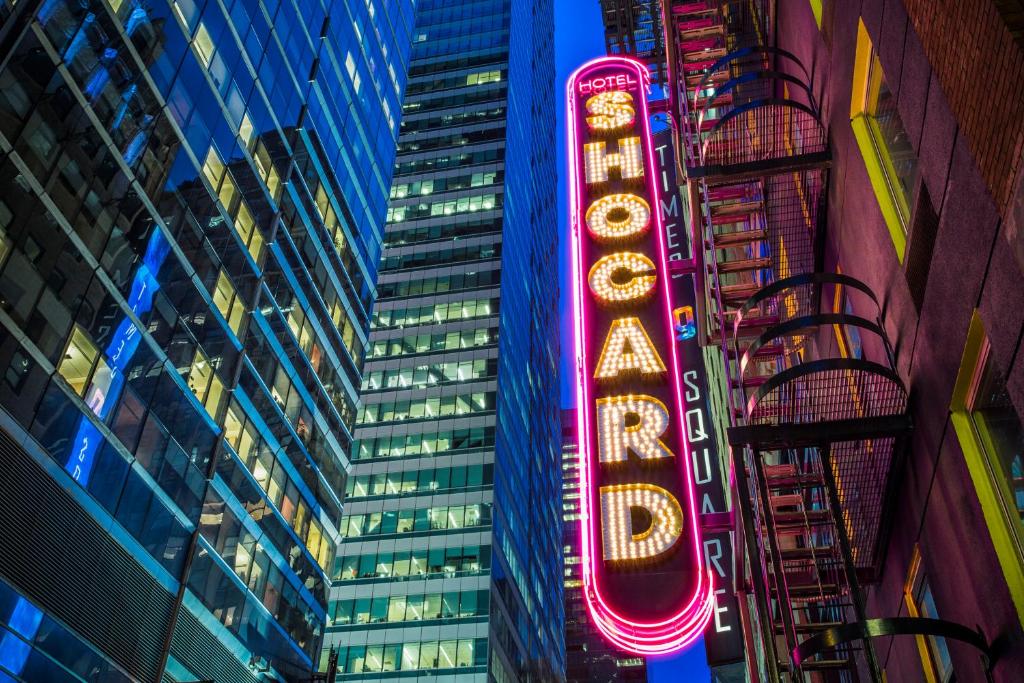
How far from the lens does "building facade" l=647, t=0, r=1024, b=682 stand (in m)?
7.57

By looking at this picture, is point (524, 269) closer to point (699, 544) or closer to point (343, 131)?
point (343, 131)

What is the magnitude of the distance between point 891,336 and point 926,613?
3574 mm

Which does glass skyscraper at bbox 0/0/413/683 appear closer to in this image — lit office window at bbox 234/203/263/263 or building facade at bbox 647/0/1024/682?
lit office window at bbox 234/203/263/263

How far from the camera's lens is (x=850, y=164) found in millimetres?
13062

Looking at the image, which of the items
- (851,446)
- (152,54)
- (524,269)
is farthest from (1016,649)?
(524,269)

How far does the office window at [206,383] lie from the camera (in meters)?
28.9

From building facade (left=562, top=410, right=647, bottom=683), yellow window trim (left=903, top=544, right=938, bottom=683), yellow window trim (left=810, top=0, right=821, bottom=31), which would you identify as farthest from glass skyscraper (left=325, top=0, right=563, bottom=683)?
building facade (left=562, top=410, right=647, bottom=683)

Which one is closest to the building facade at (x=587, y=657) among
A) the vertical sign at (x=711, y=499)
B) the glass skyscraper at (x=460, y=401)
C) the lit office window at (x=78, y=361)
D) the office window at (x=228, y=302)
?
the glass skyscraper at (x=460, y=401)

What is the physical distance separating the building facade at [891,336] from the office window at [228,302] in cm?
1963

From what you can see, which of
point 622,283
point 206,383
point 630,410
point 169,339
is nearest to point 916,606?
point 630,410

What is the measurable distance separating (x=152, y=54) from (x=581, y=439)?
1965 cm

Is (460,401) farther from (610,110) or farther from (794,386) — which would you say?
(794,386)

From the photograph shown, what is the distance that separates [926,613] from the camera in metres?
11.2

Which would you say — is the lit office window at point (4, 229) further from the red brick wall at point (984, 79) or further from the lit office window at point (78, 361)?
the red brick wall at point (984, 79)
